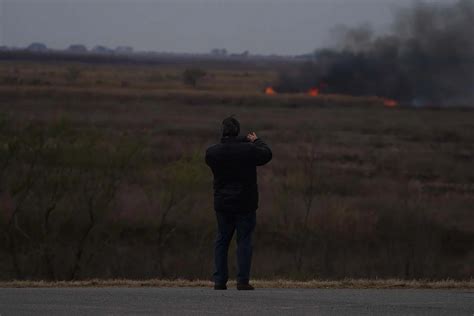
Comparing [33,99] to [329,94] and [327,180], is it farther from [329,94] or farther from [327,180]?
[327,180]

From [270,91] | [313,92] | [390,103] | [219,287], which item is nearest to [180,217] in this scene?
[219,287]

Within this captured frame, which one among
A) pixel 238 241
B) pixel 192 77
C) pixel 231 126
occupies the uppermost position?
pixel 231 126

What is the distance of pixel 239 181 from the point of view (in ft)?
37.8

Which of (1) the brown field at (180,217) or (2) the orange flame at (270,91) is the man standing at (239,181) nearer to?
(1) the brown field at (180,217)

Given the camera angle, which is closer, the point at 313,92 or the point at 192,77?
the point at 313,92

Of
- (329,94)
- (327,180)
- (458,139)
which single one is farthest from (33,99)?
(327,180)

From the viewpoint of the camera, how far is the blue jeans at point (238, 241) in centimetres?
1156

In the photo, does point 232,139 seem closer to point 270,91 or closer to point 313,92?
point 313,92

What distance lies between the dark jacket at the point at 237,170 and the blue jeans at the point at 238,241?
139 mm

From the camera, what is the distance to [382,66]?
83312 millimetres

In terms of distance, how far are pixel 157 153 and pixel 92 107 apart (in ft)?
101

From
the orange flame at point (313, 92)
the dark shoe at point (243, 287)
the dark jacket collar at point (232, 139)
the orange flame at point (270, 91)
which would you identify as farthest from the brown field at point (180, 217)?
the orange flame at point (270, 91)

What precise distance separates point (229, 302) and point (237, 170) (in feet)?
5.55

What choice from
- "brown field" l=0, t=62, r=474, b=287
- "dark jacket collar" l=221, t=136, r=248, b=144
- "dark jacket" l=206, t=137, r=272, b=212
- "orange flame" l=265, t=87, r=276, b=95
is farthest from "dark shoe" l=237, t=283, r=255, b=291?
"orange flame" l=265, t=87, r=276, b=95
